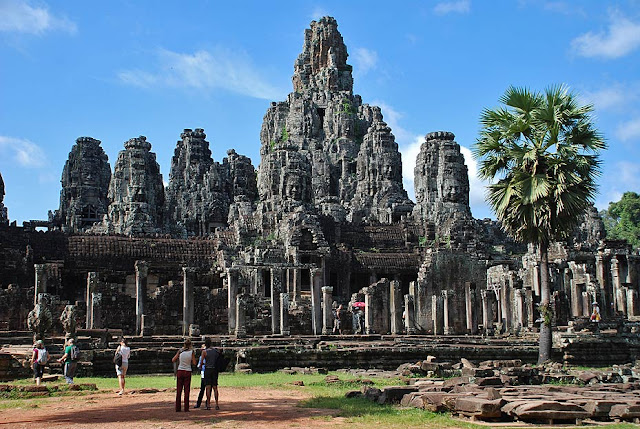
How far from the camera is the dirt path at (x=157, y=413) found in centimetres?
1338

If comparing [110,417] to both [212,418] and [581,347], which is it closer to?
[212,418]

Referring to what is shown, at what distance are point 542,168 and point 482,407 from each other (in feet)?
42.7

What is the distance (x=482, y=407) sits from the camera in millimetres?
13523

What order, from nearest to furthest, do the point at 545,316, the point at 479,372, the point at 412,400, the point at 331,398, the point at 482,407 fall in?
the point at 482,407, the point at 412,400, the point at 331,398, the point at 479,372, the point at 545,316

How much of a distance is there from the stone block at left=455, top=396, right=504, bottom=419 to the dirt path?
6.68ft

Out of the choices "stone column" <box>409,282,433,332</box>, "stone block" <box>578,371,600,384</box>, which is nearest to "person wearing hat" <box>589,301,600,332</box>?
"stone column" <box>409,282,433,332</box>

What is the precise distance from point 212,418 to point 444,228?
4089cm

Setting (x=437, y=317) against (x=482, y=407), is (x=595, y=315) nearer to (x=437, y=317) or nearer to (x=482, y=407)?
(x=437, y=317)

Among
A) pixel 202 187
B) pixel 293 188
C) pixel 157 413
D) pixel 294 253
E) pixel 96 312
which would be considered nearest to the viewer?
pixel 157 413

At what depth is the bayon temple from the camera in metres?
35.0

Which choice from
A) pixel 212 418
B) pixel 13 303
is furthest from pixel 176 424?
pixel 13 303

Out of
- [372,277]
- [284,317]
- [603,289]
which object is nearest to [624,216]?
[372,277]

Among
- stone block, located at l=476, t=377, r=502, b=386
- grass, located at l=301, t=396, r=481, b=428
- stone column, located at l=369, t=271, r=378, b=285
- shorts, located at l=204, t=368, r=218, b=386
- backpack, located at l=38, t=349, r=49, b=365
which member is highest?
stone column, located at l=369, t=271, r=378, b=285

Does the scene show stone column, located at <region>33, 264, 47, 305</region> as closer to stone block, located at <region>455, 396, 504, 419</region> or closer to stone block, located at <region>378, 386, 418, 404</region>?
stone block, located at <region>378, 386, 418, 404</region>
